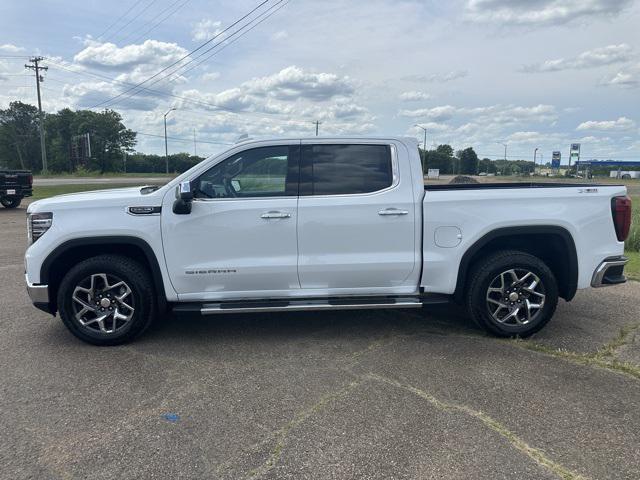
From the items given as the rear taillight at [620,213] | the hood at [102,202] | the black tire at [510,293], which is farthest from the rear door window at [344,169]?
the rear taillight at [620,213]

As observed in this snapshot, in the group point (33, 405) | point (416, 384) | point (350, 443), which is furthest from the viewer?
point (416, 384)

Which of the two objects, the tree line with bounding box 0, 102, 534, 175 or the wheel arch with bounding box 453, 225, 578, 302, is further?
the tree line with bounding box 0, 102, 534, 175

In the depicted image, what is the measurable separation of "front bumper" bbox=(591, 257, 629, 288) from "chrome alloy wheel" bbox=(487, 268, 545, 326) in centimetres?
53

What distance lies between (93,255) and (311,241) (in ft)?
6.75

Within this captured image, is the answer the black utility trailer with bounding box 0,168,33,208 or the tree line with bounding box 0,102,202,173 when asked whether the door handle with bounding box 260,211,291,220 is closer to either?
the black utility trailer with bounding box 0,168,33,208

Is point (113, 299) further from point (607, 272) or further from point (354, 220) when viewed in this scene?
point (607, 272)

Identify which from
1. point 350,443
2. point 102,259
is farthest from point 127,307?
point 350,443

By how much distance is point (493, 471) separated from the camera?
8.88ft

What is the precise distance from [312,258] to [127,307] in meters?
1.75

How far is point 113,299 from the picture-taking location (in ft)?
14.6

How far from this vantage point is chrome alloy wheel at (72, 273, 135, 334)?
4398 millimetres

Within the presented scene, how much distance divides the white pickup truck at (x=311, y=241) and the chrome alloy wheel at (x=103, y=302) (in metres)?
0.01

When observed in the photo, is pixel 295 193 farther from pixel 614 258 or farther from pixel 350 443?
pixel 614 258

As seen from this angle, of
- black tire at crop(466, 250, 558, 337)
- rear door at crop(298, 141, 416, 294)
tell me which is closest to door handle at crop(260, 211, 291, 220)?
rear door at crop(298, 141, 416, 294)
